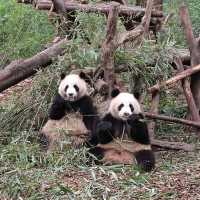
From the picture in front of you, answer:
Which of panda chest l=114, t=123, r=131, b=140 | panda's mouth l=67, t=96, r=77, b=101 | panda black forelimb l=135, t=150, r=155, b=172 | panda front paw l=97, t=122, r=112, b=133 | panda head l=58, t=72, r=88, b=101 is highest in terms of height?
panda head l=58, t=72, r=88, b=101

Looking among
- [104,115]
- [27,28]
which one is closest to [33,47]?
[27,28]

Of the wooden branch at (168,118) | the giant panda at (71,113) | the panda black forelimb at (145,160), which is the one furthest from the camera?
the wooden branch at (168,118)

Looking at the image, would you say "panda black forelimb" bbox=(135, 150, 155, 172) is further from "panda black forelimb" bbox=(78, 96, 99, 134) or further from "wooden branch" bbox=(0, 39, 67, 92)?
"wooden branch" bbox=(0, 39, 67, 92)

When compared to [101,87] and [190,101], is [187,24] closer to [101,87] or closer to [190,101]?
[190,101]

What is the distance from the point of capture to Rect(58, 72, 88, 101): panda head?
536 cm

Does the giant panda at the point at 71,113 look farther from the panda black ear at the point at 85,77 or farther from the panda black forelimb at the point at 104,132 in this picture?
the panda black forelimb at the point at 104,132

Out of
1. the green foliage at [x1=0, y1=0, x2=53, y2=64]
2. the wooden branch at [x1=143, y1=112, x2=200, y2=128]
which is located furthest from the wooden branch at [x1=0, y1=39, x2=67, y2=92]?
the green foliage at [x1=0, y1=0, x2=53, y2=64]

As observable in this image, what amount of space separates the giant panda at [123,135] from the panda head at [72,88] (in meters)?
0.43

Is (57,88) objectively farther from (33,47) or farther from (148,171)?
(33,47)

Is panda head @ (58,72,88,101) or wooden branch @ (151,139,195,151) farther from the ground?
panda head @ (58,72,88,101)

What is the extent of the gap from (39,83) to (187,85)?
57.6 inches

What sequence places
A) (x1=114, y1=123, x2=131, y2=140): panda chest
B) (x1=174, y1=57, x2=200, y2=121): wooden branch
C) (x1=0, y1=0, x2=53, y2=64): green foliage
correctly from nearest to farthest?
(x1=114, y1=123, x2=131, y2=140): panda chest
(x1=174, y1=57, x2=200, y2=121): wooden branch
(x1=0, y1=0, x2=53, y2=64): green foliage

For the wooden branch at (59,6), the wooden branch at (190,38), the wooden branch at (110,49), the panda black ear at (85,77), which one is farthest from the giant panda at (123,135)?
the wooden branch at (59,6)

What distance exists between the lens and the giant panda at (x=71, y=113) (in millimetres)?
5285
